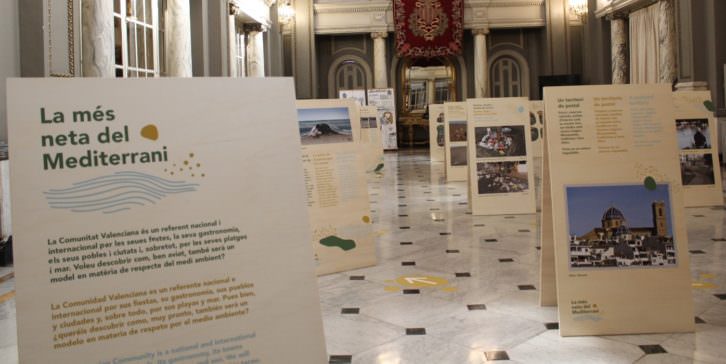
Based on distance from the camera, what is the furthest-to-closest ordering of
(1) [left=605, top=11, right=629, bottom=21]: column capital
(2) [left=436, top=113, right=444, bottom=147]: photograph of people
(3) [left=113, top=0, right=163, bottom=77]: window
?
(1) [left=605, top=11, right=629, bottom=21]: column capital
(2) [left=436, top=113, right=444, bottom=147]: photograph of people
(3) [left=113, top=0, right=163, bottom=77]: window

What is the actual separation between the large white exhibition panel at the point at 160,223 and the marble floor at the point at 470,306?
169cm

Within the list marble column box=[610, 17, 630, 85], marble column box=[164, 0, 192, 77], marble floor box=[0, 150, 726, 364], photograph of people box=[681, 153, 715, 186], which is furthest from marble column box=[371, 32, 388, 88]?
marble floor box=[0, 150, 726, 364]

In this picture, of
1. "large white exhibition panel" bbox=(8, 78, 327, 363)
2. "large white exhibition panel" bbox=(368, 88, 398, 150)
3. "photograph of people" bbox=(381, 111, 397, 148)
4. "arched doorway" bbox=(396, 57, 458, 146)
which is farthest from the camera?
"arched doorway" bbox=(396, 57, 458, 146)

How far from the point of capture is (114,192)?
1.80 m

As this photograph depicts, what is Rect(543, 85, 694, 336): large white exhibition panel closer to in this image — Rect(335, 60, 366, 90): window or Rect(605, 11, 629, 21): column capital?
Rect(605, 11, 629, 21): column capital

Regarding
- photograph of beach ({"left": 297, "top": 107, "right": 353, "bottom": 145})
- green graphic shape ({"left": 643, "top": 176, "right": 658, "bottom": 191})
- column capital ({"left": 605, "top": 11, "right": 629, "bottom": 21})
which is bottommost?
green graphic shape ({"left": 643, "top": 176, "right": 658, "bottom": 191})

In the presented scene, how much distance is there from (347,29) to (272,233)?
20137 millimetres

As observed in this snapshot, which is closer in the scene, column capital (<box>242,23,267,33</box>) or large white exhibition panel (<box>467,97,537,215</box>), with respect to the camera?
large white exhibition panel (<box>467,97,537,215</box>)

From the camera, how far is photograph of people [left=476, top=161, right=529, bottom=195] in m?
8.13

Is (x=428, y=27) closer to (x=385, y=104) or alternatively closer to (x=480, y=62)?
(x=480, y=62)

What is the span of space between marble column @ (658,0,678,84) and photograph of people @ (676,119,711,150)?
6680 mm

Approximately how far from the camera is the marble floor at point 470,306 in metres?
3.50

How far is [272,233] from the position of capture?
1.98m

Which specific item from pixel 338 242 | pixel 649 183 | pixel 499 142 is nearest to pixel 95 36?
pixel 338 242
